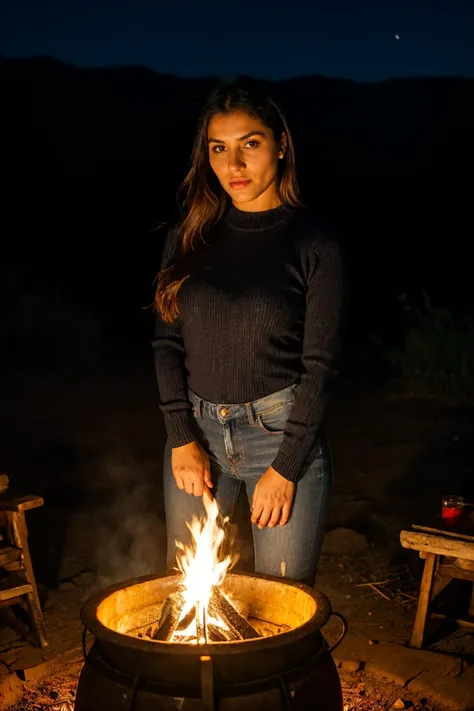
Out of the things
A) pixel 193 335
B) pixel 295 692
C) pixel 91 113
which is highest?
pixel 91 113

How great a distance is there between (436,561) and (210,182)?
2125 mm

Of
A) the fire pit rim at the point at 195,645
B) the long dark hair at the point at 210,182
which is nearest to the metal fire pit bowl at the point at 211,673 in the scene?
the fire pit rim at the point at 195,645

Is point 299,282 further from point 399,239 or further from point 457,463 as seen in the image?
point 399,239

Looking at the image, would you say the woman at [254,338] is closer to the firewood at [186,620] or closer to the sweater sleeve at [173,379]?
the sweater sleeve at [173,379]

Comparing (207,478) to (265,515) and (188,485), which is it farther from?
(265,515)

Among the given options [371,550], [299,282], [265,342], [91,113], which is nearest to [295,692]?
[265,342]

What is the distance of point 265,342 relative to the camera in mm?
2658

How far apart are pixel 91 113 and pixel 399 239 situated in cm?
1529

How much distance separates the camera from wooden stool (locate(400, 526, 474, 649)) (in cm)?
389

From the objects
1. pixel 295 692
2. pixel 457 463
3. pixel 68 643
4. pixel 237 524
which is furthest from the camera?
pixel 457 463

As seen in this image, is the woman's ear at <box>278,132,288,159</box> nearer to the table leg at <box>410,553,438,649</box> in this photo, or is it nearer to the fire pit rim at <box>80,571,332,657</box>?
the fire pit rim at <box>80,571,332,657</box>

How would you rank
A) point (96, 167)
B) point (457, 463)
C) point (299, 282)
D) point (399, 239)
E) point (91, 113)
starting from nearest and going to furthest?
point (299, 282), point (457, 463), point (399, 239), point (96, 167), point (91, 113)

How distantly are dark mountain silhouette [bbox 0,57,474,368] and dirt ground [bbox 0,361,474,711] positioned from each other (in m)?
5.00

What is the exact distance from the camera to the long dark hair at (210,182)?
106 inches
